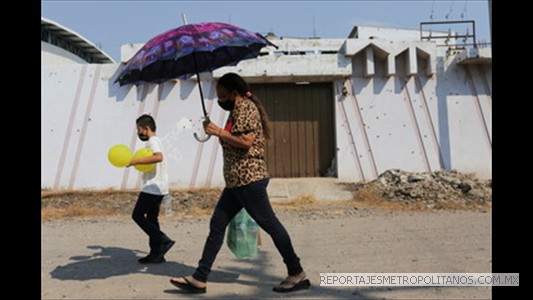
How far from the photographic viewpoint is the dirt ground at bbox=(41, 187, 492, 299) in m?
3.98

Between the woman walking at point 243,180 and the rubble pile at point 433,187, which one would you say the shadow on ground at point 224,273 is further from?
the rubble pile at point 433,187

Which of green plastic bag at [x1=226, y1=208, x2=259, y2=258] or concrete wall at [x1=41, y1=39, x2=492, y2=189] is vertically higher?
concrete wall at [x1=41, y1=39, x2=492, y2=189]

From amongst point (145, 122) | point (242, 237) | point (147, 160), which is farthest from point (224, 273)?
point (145, 122)

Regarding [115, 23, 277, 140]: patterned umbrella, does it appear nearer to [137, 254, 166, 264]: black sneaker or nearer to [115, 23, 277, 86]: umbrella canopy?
[115, 23, 277, 86]: umbrella canopy

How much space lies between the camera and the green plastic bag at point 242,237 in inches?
173

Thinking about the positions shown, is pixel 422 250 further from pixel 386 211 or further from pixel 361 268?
pixel 386 211

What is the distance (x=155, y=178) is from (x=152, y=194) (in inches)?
6.6

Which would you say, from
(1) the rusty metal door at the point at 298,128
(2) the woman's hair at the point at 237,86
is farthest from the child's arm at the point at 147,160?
(1) the rusty metal door at the point at 298,128

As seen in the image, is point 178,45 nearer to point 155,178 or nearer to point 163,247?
point 155,178

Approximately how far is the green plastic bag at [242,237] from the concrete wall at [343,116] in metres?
7.38

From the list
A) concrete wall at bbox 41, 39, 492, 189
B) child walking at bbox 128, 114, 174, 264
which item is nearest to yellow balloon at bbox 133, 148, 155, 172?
child walking at bbox 128, 114, 174, 264

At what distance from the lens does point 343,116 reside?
470 inches

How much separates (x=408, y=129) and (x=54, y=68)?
367 inches

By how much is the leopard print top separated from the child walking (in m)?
1.12
